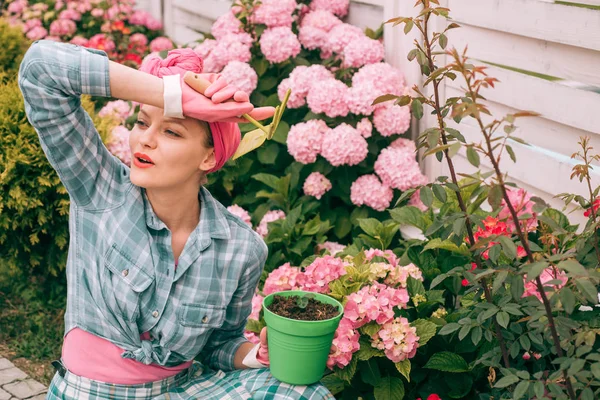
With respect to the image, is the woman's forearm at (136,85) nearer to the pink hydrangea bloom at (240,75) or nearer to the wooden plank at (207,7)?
the pink hydrangea bloom at (240,75)

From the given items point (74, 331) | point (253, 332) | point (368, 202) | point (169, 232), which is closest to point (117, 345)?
point (74, 331)

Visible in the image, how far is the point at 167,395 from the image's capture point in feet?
8.10

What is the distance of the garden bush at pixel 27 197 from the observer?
378cm

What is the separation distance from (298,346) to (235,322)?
39 centimetres

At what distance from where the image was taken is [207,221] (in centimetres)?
243

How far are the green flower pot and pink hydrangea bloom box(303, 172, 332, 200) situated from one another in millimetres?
1659

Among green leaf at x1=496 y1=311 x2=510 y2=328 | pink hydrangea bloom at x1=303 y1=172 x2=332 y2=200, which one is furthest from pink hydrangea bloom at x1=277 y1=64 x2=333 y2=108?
green leaf at x1=496 y1=311 x2=510 y2=328

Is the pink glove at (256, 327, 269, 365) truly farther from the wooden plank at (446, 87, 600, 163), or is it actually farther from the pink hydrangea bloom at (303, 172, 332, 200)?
the pink hydrangea bloom at (303, 172, 332, 200)

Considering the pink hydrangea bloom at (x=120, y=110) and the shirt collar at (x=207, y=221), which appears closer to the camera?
the shirt collar at (x=207, y=221)

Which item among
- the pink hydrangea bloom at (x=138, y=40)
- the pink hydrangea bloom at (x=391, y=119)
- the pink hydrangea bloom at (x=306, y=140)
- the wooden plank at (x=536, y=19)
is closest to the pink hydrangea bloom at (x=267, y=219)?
the pink hydrangea bloom at (x=306, y=140)

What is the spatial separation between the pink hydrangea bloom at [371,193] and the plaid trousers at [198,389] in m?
1.58

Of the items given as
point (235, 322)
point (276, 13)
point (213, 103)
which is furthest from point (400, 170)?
point (213, 103)

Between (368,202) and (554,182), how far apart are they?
98cm

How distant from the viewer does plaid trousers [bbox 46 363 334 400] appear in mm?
2367
